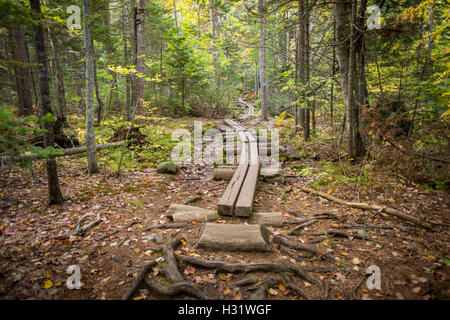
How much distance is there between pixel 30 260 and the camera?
3.11 m

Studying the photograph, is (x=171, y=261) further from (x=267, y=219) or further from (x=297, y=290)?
(x=267, y=219)

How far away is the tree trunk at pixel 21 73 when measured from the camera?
9627 mm

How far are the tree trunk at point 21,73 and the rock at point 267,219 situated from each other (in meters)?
11.1

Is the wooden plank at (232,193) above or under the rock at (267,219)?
above

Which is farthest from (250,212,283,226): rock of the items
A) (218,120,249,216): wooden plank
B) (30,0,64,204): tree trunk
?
(30,0,64,204): tree trunk

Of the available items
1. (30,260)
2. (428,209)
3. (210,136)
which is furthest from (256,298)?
(210,136)

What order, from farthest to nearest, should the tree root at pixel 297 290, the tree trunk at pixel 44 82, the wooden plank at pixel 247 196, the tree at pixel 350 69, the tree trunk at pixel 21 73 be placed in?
the tree trunk at pixel 21 73 < the tree at pixel 350 69 < the wooden plank at pixel 247 196 < the tree trunk at pixel 44 82 < the tree root at pixel 297 290

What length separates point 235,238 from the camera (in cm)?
354

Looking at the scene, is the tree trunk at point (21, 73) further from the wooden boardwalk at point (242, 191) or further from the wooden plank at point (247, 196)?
the wooden plank at point (247, 196)

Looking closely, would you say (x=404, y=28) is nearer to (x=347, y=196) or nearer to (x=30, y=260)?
(x=347, y=196)

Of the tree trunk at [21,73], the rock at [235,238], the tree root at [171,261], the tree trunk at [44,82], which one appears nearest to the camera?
the tree root at [171,261]

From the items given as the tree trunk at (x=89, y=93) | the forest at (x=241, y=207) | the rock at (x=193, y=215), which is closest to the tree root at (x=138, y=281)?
the forest at (x=241, y=207)

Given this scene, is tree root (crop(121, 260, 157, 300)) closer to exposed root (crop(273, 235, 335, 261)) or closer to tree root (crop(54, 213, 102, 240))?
tree root (crop(54, 213, 102, 240))

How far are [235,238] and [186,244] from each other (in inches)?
33.4
